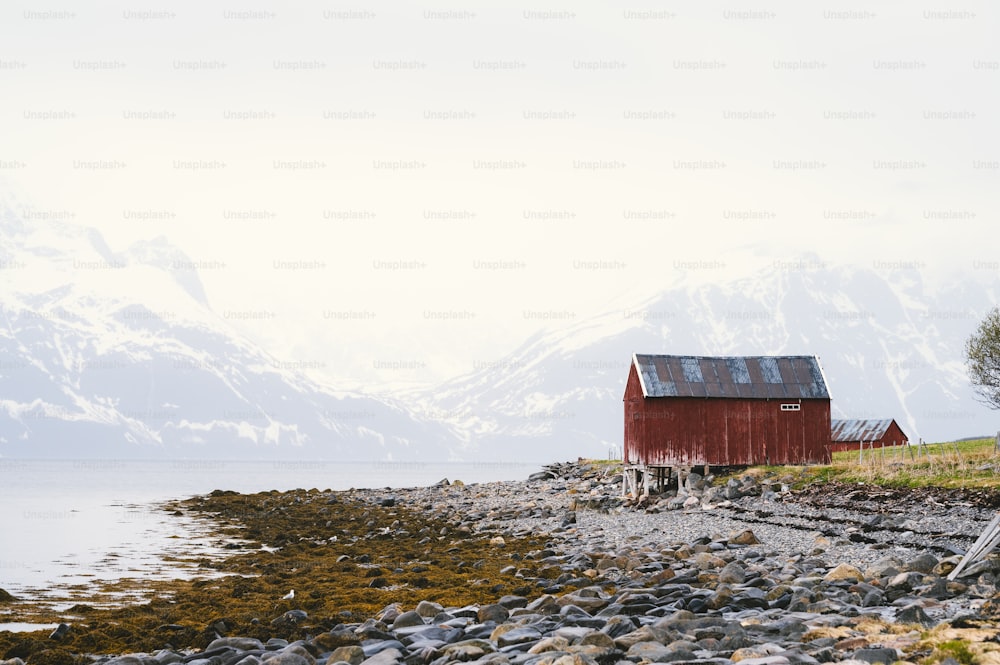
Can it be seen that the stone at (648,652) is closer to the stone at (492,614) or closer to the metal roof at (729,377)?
the stone at (492,614)

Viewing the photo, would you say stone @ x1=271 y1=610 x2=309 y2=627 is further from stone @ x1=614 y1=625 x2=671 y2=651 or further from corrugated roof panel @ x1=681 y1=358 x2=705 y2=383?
corrugated roof panel @ x1=681 y1=358 x2=705 y2=383

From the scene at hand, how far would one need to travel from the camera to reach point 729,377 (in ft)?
143

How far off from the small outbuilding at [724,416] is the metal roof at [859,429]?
26.4 m

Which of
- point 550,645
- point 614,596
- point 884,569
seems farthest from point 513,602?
point 884,569

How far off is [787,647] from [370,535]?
2519 cm

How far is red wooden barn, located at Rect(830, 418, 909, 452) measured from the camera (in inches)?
2640

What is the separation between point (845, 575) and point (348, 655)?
799 cm

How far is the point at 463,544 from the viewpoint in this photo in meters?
29.4

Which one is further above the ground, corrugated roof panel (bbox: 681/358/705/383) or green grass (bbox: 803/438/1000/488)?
corrugated roof panel (bbox: 681/358/705/383)

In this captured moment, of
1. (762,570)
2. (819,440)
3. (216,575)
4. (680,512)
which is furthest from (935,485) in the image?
(216,575)

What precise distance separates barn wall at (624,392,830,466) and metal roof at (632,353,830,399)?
0.36 m

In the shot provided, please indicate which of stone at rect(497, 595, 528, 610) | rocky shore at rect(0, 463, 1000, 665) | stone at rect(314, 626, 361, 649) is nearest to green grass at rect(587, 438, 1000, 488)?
rocky shore at rect(0, 463, 1000, 665)

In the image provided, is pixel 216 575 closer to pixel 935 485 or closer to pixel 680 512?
pixel 680 512

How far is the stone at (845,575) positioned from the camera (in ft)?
51.6
